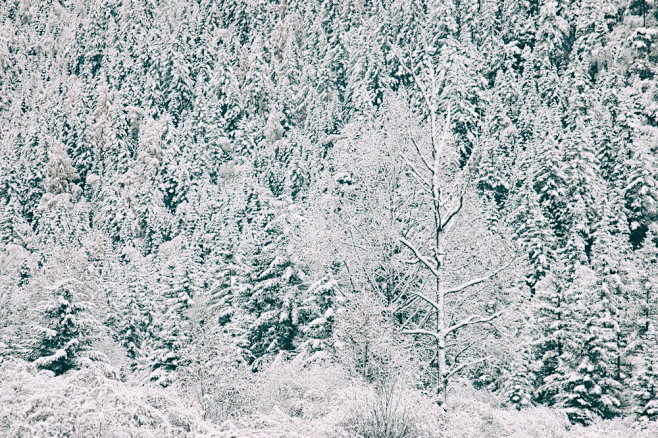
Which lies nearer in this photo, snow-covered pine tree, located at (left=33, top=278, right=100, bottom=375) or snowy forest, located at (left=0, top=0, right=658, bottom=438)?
snowy forest, located at (left=0, top=0, right=658, bottom=438)

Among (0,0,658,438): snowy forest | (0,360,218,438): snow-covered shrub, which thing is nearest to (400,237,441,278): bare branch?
(0,0,658,438): snowy forest

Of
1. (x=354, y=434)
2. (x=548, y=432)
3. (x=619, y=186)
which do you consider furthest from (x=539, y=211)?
(x=354, y=434)

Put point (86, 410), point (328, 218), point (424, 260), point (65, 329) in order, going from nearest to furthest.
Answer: point (86, 410) → point (424, 260) → point (328, 218) → point (65, 329)

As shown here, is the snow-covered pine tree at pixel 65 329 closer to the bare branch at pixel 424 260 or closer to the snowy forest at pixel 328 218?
the snowy forest at pixel 328 218

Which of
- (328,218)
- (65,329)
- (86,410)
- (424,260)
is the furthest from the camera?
(65,329)

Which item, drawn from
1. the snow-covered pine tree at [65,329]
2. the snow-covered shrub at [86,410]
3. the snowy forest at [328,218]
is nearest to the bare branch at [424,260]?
the snowy forest at [328,218]

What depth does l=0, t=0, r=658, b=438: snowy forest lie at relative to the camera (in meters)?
9.38

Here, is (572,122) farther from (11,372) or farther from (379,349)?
(11,372)

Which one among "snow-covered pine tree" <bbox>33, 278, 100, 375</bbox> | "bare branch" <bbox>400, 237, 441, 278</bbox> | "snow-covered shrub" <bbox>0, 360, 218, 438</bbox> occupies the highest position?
"bare branch" <bbox>400, 237, 441, 278</bbox>

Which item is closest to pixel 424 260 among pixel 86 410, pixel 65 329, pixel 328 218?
pixel 86 410

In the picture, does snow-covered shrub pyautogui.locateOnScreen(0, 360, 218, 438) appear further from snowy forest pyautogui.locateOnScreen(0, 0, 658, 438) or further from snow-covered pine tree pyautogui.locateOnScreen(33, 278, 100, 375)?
snow-covered pine tree pyautogui.locateOnScreen(33, 278, 100, 375)

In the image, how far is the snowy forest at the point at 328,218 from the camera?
30.8 feet

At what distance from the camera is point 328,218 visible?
1723 cm

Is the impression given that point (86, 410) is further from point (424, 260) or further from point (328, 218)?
point (328, 218)
